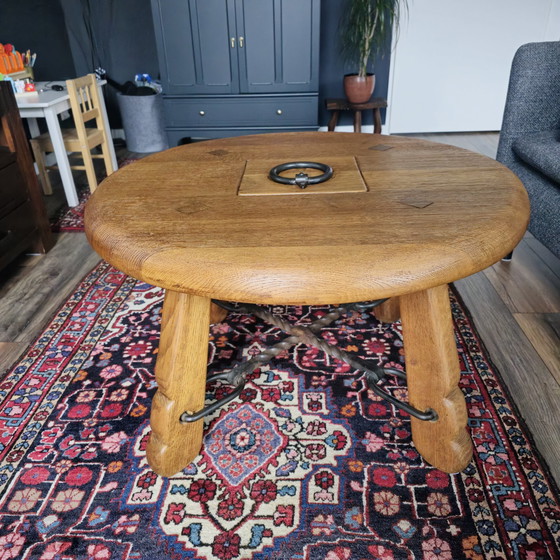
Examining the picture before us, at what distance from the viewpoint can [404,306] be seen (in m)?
1.06

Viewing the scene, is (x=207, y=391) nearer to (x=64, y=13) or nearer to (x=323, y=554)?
(x=323, y=554)

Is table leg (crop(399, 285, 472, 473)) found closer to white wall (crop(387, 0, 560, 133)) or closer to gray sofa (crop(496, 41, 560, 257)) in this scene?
gray sofa (crop(496, 41, 560, 257))

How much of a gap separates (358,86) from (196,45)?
3.66 ft

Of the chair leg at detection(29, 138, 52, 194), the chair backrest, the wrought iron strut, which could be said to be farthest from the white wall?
the wrought iron strut

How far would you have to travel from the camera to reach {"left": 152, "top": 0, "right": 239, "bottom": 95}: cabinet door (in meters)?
2.89

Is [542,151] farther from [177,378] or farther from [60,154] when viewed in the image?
[60,154]

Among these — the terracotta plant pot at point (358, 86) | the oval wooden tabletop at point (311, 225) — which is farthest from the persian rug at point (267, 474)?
the terracotta plant pot at point (358, 86)

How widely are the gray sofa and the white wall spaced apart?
216 centimetres

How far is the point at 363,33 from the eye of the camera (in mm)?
3127

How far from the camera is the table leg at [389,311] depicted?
5.23 feet

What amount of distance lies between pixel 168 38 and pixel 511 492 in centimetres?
302

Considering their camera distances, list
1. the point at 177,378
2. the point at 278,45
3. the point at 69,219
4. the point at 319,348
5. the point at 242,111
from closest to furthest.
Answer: the point at 177,378
the point at 319,348
the point at 69,219
the point at 278,45
the point at 242,111

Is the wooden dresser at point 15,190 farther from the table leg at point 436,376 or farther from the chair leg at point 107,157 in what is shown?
the table leg at point 436,376

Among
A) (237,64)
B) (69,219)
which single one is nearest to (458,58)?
(237,64)
